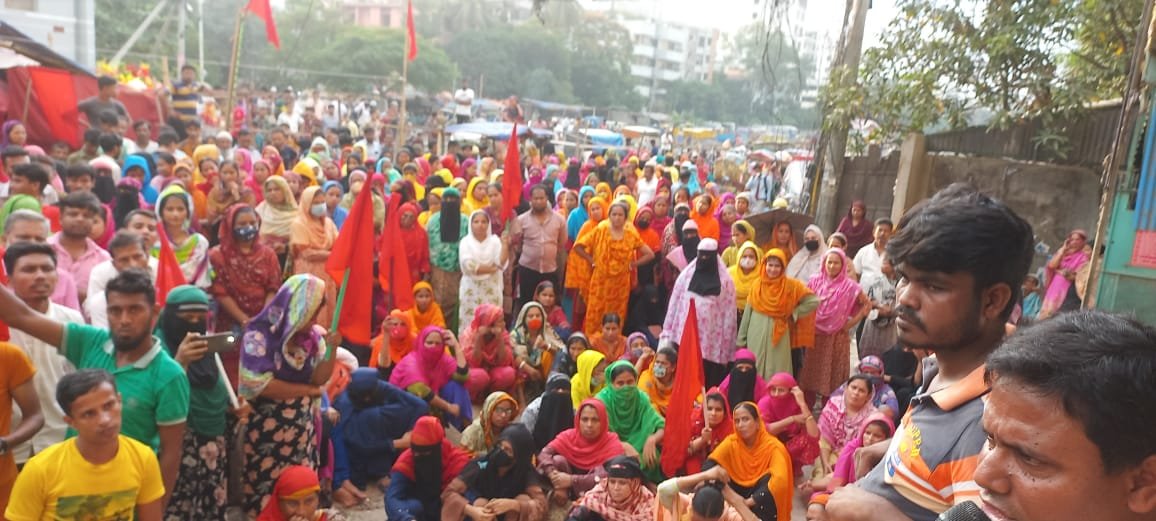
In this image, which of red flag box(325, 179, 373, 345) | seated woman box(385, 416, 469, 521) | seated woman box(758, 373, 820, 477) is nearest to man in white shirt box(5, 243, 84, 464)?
red flag box(325, 179, 373, 345)

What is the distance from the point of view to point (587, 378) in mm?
5328

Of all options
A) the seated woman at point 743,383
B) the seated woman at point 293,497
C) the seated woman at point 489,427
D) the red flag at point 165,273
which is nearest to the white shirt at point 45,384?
the seated woman at point 293,497

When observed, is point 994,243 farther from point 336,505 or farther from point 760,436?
point 336,505

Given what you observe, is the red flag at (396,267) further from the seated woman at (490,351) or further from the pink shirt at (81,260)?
the pink shirt at (81,260)

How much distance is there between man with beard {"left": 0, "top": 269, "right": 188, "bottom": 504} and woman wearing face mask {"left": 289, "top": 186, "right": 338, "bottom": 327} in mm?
3023

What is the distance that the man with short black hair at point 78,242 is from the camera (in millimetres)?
4129

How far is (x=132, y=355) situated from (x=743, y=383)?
343 centimetres

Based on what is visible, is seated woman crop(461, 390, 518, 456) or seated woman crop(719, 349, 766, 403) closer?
seated woman crop(461, 390, 518, 456)

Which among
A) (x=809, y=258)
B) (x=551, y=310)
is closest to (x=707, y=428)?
(x=551, y=310)

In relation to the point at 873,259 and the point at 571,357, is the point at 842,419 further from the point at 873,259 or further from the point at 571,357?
the point at 873,259

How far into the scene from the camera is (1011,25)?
7.78 meters

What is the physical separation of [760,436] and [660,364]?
2.95 ft

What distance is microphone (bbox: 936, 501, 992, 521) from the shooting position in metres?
0.91

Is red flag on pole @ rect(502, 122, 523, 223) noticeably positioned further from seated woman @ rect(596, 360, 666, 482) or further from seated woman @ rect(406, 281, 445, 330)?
seated woman @ rect(596, 360, 666, 482)
